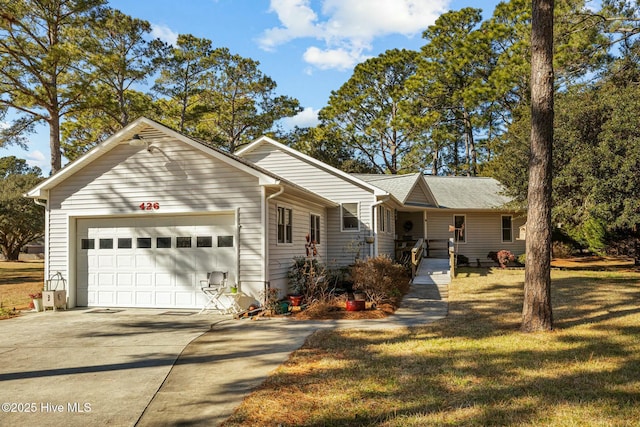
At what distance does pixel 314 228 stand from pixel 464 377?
32.7 ft

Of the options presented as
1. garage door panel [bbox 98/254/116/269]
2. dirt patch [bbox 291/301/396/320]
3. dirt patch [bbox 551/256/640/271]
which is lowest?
dirt patch [bbox 291/301/396/320]

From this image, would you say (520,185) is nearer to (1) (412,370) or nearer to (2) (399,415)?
(1) (412,370)

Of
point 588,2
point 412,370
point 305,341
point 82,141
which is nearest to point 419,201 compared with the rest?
point 588,2

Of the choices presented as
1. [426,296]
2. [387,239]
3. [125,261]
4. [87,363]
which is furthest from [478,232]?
[87,363]

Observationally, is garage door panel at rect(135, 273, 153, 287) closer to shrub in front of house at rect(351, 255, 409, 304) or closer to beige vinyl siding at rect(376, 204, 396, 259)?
shrub in front of house at rect(351, 255, 409, 304)

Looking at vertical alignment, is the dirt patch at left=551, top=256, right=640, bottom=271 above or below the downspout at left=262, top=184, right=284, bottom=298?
below

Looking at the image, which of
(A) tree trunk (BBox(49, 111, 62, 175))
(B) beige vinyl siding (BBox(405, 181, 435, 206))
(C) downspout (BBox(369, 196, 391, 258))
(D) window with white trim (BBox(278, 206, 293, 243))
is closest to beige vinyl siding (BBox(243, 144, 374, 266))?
(C) downspout (BBox(369, 196, 391, 258))

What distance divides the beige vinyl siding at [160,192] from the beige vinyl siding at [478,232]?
14.3 metres

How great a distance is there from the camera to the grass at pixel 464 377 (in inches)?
173

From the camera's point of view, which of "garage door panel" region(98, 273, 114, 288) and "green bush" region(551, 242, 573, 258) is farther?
"green bush" region(551, 242, 573, 258)

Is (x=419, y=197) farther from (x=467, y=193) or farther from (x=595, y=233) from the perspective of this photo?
(x=595, y=233)

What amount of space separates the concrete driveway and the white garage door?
0.87 meters

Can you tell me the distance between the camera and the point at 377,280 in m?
11.4

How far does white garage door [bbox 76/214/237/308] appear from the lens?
37.2 feet
